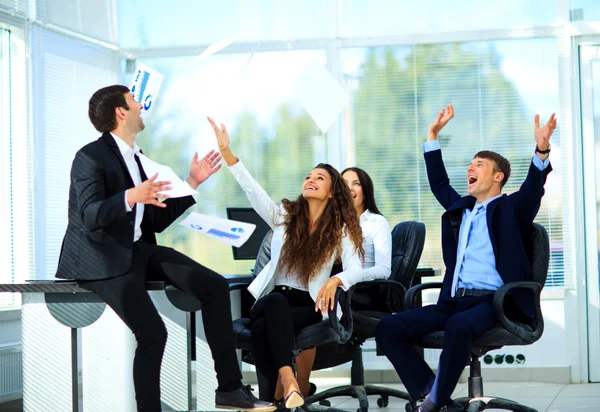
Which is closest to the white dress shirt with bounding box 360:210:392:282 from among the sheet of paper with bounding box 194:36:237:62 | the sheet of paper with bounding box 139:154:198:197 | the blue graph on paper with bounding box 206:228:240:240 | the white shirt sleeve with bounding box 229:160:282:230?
the white shirt sleeve with bounding box 229:160:282:230

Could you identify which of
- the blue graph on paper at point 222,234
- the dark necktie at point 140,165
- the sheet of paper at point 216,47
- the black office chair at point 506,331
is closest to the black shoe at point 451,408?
the black office chair at point 506,331

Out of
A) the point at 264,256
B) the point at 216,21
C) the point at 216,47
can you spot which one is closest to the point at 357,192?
the point at 264,256

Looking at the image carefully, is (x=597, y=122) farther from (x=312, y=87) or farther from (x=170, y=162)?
(x=170, y=162)

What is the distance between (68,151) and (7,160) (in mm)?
484

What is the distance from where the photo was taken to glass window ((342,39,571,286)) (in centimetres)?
521

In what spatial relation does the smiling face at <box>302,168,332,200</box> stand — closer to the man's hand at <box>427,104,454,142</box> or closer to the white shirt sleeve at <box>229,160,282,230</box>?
the white shirt sleeve at <box>229,160,282,230</box>

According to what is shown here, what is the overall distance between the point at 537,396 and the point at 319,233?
5.67ft

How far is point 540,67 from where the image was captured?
5219mm

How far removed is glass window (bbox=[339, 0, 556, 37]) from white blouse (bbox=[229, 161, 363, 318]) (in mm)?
1931

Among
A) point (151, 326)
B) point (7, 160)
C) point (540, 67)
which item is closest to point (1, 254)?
point (7, 160)

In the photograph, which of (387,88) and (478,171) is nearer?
(478,171)

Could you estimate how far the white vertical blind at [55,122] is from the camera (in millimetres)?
5031

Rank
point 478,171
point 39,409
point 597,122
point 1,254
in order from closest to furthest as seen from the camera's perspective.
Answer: point 39,409 < point 478,171 < point 1,254 < point 597,122

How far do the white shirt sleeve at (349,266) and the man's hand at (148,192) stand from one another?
3.15 feet
